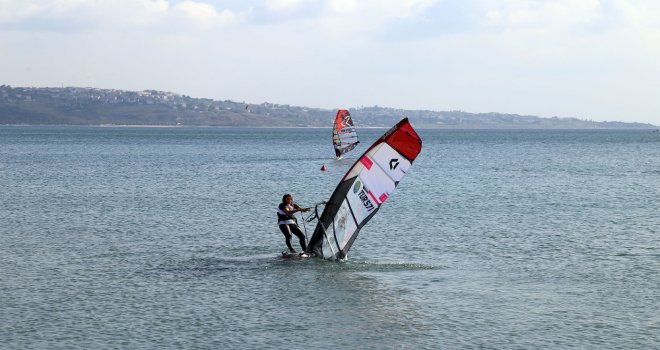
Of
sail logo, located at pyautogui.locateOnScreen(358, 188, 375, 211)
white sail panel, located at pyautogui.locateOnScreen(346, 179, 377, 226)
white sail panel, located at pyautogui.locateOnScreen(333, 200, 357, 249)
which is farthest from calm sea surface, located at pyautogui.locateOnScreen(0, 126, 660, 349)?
sail logo, located at pyautogui.locateOnScreen(358, 188, 375, 211)

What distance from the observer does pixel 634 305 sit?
17.3 m

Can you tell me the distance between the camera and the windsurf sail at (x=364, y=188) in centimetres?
2120

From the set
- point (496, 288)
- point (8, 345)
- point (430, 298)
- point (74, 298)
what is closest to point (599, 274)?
point (496, 288)

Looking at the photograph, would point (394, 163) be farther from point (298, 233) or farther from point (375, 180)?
point (298, 233)

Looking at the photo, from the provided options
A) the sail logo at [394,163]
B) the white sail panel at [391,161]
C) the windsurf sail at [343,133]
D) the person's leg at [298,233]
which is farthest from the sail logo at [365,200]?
the windsurf sail at [343,133]

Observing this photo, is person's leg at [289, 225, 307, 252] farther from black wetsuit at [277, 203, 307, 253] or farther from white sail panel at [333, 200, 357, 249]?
white sail panel at [333, 200, 357, 249]

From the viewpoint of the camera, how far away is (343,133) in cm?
8244

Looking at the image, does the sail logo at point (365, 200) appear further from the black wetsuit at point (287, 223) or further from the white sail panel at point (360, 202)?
the black wetsuit at point (287, 223)

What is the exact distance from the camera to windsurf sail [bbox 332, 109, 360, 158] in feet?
266

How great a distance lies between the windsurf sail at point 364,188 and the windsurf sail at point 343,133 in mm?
58406

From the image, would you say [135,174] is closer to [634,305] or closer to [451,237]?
[451,237]

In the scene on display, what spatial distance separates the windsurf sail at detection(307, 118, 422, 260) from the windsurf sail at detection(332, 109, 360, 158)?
5841cm

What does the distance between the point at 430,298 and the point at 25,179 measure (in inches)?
1596

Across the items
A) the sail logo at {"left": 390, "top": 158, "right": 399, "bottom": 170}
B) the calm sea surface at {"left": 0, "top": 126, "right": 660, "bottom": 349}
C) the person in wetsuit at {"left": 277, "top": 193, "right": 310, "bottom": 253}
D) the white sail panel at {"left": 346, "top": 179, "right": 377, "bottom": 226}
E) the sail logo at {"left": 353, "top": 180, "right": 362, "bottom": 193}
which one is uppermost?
the sail logo at {"left": 390, "top": 158, "right": 399, "bottom": 170}
